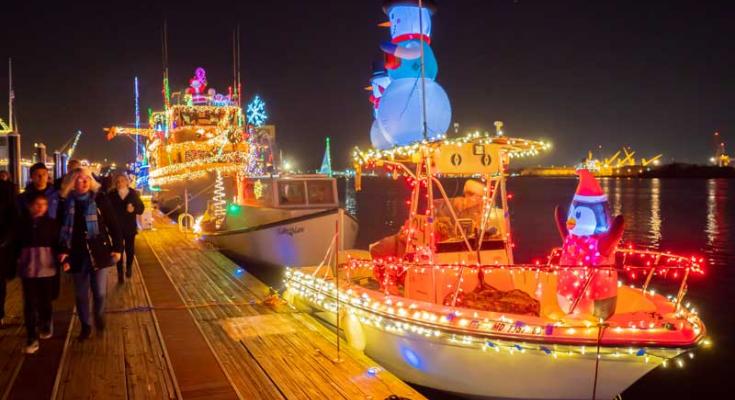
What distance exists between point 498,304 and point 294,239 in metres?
7.92

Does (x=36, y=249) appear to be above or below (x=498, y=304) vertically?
above

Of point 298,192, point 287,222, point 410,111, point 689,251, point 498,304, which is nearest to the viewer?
point 498,304

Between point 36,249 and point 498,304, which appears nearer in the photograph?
point 36,249

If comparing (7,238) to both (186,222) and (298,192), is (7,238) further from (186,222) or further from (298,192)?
(186,222)

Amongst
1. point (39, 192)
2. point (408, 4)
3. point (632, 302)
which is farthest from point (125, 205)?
point (632, 302)

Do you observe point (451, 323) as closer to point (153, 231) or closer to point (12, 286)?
point (12, 286)

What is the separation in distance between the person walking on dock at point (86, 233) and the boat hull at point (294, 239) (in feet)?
25.5

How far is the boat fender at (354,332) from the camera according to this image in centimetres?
688

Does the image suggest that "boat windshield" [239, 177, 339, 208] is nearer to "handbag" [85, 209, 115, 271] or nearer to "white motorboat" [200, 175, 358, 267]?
"white motorboat" [200, 175, 358, 267]

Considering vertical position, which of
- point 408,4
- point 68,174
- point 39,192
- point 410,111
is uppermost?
point 408,4

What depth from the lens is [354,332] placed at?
6.95 meters

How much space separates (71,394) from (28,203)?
1.85 meters

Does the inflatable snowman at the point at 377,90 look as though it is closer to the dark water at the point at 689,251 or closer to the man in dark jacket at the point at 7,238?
the dark water at the point at 689,251

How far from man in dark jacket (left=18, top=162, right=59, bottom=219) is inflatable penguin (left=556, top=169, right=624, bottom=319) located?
17.4ft
